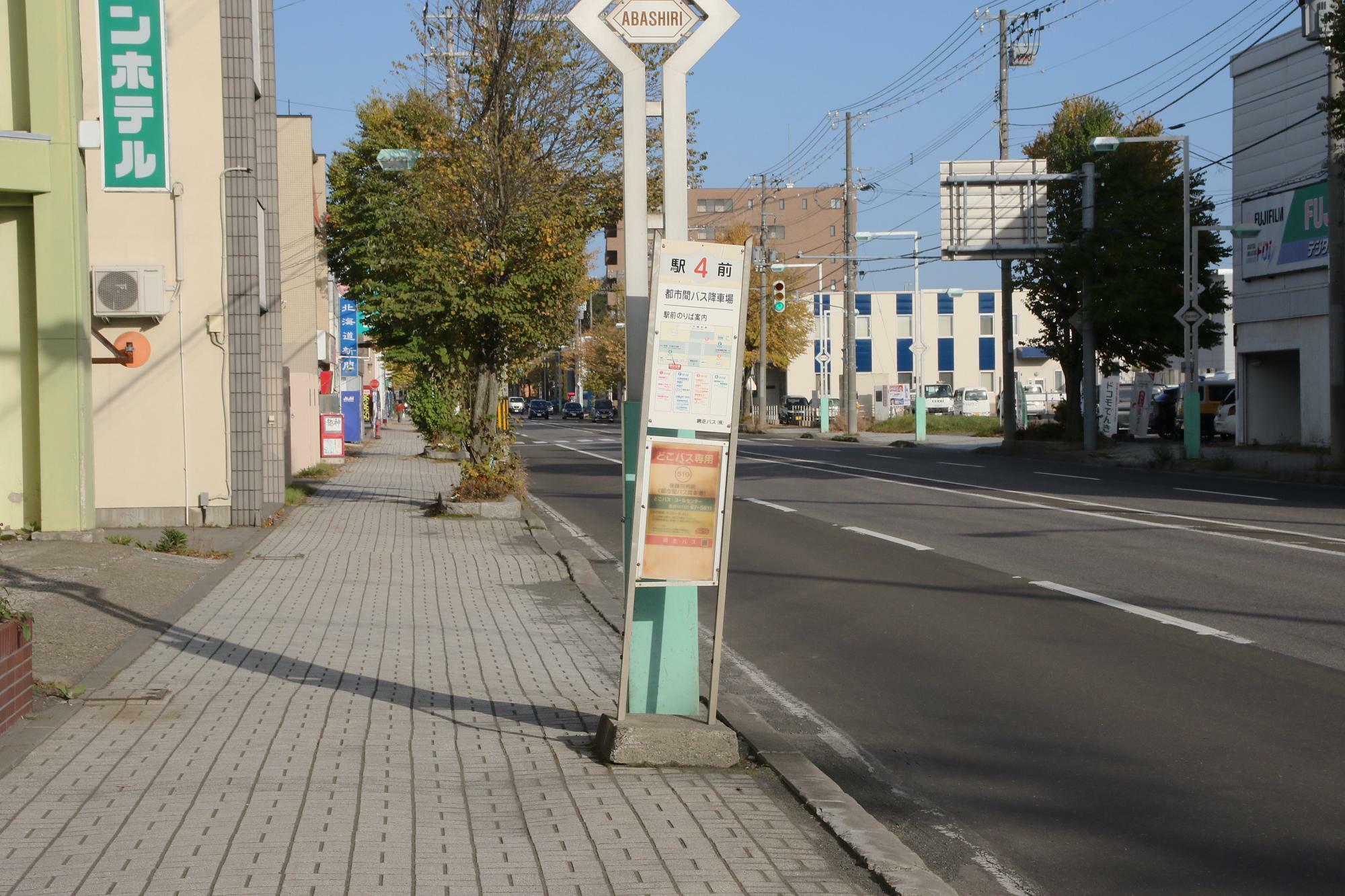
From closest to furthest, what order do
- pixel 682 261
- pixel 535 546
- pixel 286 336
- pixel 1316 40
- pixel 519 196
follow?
pixel 682 261, pixel 535 546, pixel 519 196, pixel 1316 40, pixel 286 336

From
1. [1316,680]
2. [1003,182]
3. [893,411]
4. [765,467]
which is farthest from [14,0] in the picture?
[893,411]

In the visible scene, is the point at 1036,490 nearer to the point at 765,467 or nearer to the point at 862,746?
the point at 765,467

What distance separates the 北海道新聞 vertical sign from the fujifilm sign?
1.08 metres

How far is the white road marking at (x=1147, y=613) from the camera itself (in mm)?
A: 8945

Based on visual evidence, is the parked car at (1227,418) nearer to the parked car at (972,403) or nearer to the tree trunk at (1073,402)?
the tree trunk at (1073,402)

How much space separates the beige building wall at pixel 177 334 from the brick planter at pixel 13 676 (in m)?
8.72

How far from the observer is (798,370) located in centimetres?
9556

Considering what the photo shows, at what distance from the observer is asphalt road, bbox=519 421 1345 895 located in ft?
16.6

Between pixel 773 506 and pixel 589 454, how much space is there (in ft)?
64.0

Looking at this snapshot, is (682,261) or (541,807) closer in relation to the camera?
(541,807)

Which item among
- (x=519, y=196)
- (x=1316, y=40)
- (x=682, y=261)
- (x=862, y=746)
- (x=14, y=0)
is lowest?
(x=862, y=746)

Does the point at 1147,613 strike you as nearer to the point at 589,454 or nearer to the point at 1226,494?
the point at 1226,494

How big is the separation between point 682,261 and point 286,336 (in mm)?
28505

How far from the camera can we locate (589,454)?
38781 millimetres
